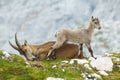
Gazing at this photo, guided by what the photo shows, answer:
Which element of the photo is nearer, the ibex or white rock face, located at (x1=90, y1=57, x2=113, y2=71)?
white rock face, located at (x1=90, y1=57, x2=113, y2=71)

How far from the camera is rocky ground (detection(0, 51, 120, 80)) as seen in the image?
18.8 metres

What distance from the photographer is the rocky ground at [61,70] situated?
1878 cm

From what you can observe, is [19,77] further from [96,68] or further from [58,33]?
[58,33]

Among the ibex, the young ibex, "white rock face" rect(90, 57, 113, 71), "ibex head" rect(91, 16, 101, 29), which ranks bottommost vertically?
"white rock face" rect(90, 57, 113, 71)

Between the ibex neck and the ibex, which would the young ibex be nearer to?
the ibex neck

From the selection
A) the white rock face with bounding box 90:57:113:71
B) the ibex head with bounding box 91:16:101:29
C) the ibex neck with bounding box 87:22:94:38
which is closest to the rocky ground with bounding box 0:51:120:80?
the white rock face with bounding box 90:57:113:71

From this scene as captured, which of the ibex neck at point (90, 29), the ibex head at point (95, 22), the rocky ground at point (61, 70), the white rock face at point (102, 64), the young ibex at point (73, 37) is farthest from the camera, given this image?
the ibex head at point (95, 22)

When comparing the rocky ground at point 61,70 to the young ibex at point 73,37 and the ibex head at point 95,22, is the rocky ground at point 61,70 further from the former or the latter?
the ibex head at point 95,22

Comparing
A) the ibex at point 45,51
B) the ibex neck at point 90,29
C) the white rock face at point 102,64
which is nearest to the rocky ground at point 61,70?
the white rock face at point 102,64

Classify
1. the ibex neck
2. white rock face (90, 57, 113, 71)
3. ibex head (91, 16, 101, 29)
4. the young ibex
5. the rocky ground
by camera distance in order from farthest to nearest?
ibex head (91, 16, 101, 29) → the ibex neck → the young ibex → white rock face (90, 57, 113, 71) → the rocky ground

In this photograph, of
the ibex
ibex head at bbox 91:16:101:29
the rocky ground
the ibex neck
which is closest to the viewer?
the rocky ground

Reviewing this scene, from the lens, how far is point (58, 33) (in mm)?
27750

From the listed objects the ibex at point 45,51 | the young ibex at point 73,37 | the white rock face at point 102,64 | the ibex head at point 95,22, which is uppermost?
the ibex head at point 95,22

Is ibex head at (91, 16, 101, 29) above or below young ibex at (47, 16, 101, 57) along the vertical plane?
above
